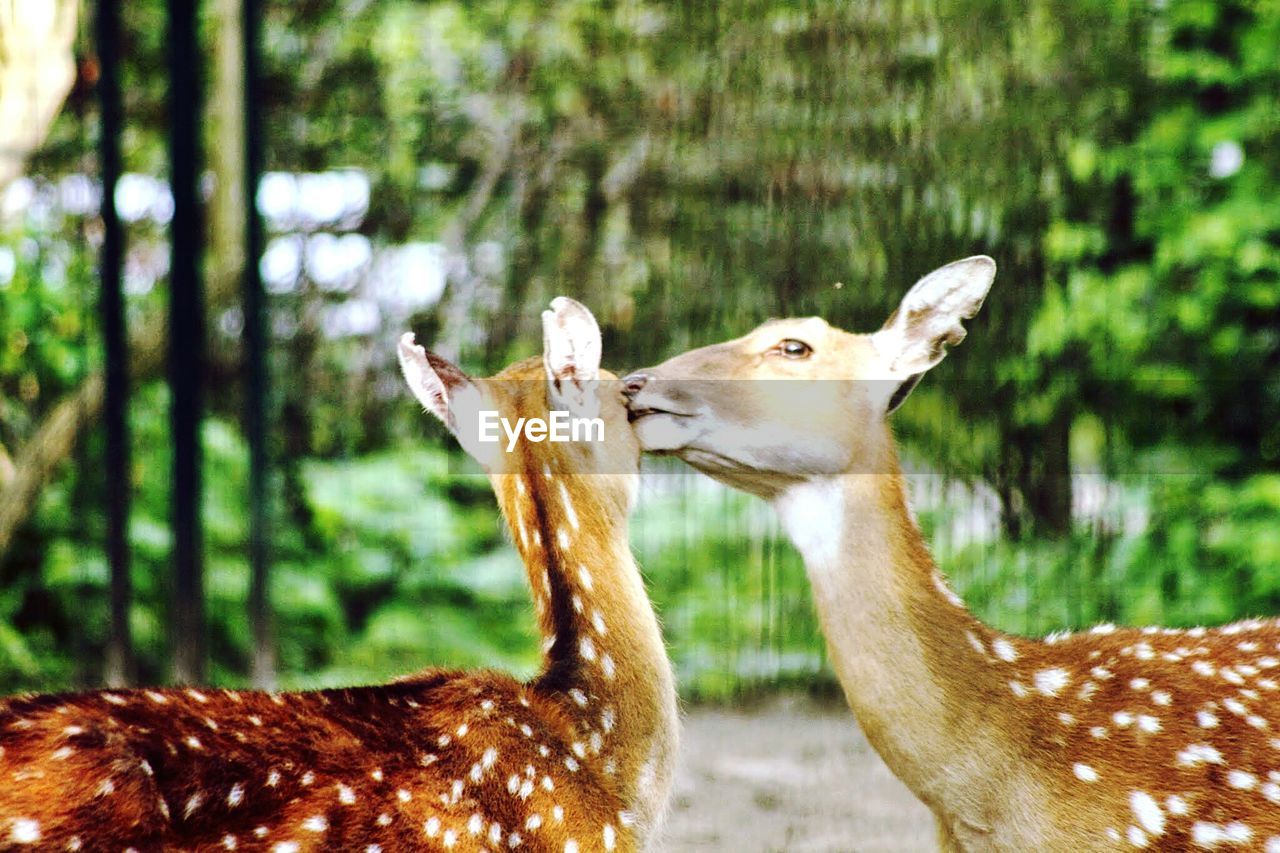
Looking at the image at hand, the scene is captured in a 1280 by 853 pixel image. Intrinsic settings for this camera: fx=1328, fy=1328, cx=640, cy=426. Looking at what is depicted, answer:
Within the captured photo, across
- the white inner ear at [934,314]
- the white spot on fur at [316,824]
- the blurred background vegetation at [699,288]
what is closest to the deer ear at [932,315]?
the white inner ear at [934,314]

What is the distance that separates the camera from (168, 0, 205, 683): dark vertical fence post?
369cm

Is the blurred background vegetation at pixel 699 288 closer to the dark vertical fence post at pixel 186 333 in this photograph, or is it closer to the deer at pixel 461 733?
the dark vertical fence post at pixel 186 333

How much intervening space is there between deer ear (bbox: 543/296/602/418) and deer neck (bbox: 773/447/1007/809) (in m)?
0.37

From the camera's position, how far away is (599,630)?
6.88ft

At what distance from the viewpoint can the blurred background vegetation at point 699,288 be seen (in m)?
4.07

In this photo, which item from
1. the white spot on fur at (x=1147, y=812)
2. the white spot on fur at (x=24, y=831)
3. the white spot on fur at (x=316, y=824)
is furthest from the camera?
the white spot on fur at (x=1147, y=812)

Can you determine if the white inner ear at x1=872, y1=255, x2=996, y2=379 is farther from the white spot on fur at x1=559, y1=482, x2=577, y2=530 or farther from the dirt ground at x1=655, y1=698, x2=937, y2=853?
the dirt ground at x1=655, y1=698, x2=937, y2=853

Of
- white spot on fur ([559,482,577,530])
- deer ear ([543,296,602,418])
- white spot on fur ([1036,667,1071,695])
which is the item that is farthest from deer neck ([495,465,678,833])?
white spot on fur ([1036,667,1071,695])

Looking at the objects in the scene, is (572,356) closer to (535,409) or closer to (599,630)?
(535,409)

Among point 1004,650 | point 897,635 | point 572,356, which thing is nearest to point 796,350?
point 572,356

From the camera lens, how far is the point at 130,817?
1496 millimetres

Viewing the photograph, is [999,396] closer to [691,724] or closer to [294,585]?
[691,724]

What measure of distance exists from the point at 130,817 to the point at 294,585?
2.96 m

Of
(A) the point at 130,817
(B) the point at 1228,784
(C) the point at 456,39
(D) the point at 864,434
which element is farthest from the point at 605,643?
(C) the point at 456,39
